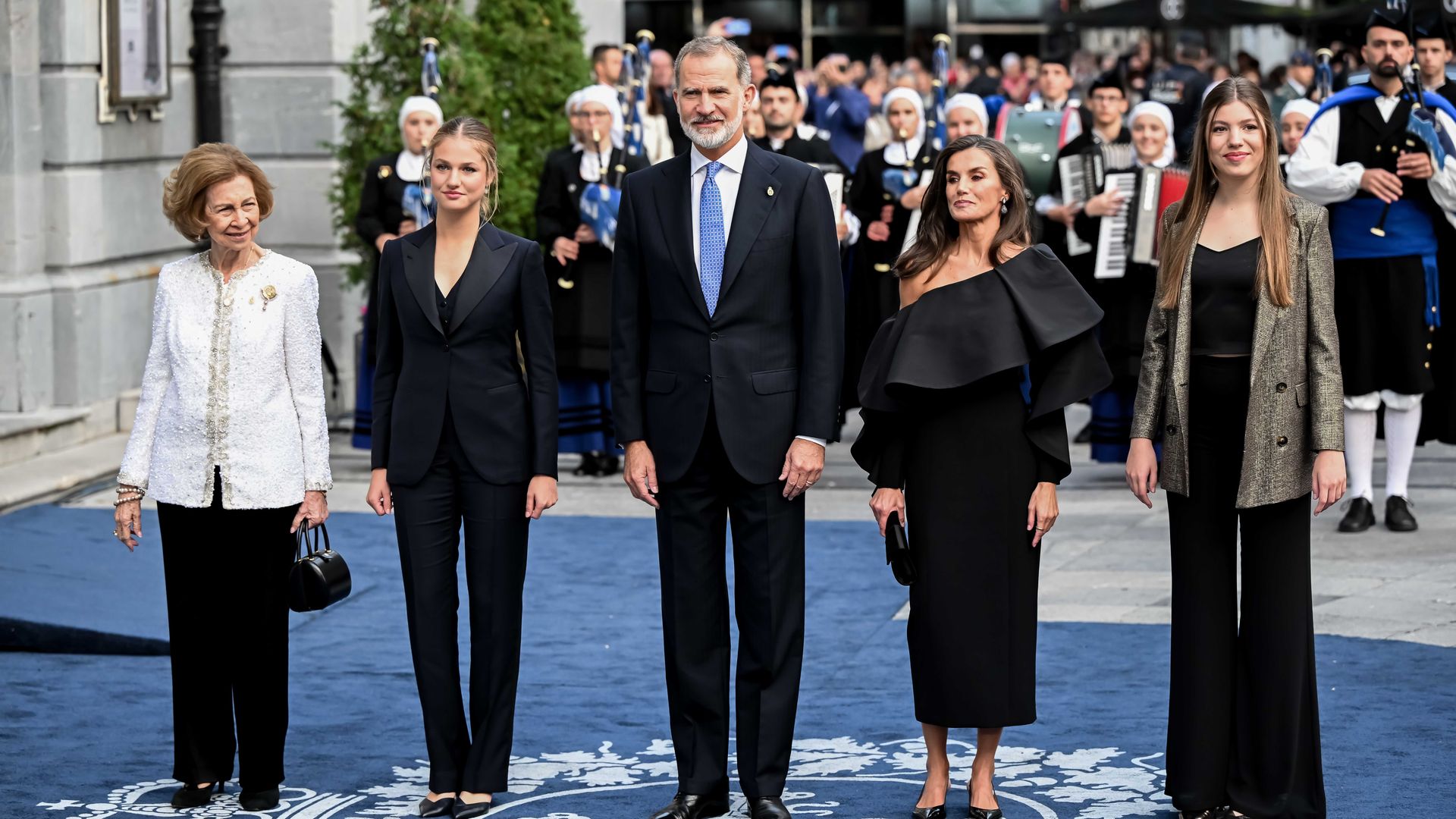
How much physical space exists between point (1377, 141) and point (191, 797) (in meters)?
5.80

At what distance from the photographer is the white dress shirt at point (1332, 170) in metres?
9.34

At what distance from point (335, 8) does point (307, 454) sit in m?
8.40

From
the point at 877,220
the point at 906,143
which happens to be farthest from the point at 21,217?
the point at 906,143

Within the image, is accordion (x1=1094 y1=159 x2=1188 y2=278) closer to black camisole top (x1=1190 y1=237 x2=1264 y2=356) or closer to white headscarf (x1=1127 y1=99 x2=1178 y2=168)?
white headscarf (x1=1127 y1=99 x2=1178 y2=168)

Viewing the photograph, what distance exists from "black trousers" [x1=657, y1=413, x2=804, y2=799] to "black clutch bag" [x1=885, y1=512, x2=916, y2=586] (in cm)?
27

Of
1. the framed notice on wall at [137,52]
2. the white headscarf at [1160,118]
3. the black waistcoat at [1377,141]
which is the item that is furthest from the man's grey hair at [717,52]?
the framed notice on wall at [137,52]

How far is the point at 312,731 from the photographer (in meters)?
6.81

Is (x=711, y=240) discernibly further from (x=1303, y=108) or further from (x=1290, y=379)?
(x=1303, y=108)

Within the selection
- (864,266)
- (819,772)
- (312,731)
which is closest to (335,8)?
(864,266)

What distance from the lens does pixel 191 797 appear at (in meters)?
5.97

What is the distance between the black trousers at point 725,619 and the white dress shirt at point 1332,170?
436cm

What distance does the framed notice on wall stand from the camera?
12.3 metres

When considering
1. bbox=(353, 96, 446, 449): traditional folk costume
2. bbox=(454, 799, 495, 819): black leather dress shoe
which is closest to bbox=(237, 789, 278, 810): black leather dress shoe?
bbox=(454, 799, 495, 819): black leather dress shoe

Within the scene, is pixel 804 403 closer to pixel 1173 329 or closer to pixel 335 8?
pixel 1173 329
